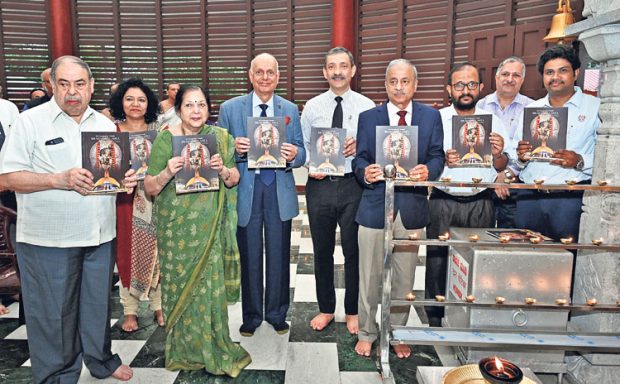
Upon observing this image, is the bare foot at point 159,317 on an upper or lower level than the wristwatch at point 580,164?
lower

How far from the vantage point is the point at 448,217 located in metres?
2.98

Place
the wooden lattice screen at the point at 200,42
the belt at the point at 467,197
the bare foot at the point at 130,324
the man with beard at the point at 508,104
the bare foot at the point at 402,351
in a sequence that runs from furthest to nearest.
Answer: the wooden lattice screen at the point at 200,42 → the man with beard at the point at 508,104 → the bare foot at the point at 130,324 → the belt at the point at 467,197 → the bare foot at the point at 402,351

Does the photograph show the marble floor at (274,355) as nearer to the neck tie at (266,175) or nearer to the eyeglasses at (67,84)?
the neck tie at (266,175)

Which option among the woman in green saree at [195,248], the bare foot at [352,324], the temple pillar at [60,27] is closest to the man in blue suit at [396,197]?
the bare foot at [352,324]

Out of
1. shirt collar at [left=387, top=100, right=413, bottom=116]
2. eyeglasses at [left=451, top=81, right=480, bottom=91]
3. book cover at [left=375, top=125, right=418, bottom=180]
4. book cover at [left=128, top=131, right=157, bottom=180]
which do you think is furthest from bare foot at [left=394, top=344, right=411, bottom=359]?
book cover at [left=128, top=131, right=157, bottom=180]

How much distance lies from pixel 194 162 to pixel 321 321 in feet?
4.64

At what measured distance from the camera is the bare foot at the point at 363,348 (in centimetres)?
275

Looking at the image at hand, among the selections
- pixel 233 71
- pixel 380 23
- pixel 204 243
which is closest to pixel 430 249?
pixel 204 243

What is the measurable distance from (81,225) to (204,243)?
1.89 ft

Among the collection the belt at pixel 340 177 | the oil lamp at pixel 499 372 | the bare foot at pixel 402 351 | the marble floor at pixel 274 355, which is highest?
the belt at pixel 340 177

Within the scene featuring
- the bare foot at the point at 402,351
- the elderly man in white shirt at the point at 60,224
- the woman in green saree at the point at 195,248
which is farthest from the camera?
the bare foot at the point at 402,351

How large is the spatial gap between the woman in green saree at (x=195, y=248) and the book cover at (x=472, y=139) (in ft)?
3.90

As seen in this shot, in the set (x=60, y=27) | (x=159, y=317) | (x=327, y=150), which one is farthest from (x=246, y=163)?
(x=60, y=27)

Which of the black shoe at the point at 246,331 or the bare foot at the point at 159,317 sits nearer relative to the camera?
the black shoe at the point at 246,331
